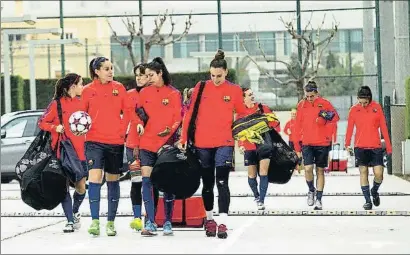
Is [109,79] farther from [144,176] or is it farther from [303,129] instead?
[303,129]

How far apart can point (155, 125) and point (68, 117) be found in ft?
3.24

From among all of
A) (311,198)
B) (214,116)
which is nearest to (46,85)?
(311,198)

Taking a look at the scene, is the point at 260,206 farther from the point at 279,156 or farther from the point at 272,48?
the point at 272,48

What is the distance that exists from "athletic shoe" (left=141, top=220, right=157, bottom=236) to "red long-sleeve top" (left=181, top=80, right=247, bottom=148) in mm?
940

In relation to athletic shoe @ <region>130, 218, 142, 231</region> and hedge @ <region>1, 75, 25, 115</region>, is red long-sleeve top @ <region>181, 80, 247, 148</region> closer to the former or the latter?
athletic shoe @ <region>130, 218, 142, 231</region>

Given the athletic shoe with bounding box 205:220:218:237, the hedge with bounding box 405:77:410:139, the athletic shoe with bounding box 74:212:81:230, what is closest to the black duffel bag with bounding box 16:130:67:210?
the athletic shoe with bounding box 74:212:81:230

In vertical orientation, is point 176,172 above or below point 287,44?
below

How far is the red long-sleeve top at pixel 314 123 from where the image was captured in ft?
52.0

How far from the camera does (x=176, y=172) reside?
11961 millimetres

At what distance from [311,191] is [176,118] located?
4.67m

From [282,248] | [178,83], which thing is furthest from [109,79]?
[178,83]

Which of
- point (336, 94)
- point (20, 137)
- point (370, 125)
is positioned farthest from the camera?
point (336, 94)

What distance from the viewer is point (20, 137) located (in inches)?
922

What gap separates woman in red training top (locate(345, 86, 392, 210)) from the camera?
1577 centimetres
